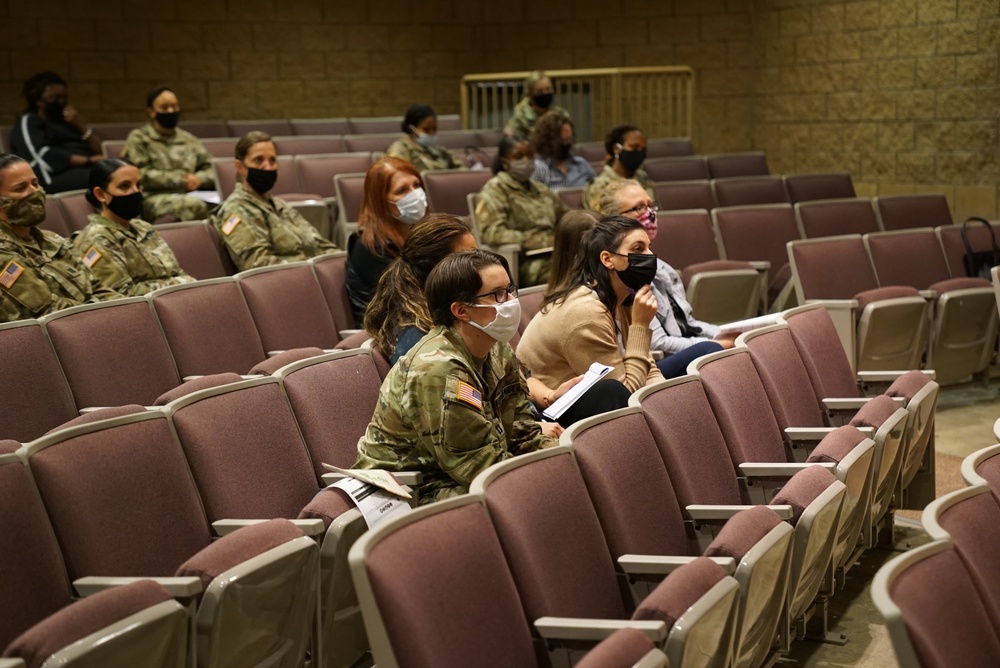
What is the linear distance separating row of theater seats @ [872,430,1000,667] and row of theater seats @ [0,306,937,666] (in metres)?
0.35

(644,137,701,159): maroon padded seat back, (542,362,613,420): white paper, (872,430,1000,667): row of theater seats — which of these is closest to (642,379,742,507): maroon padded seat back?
(542,362,613,420): white paper

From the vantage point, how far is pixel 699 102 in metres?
9.95

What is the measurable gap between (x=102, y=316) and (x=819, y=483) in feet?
6.68

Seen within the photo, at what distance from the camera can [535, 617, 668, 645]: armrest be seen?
1646mm

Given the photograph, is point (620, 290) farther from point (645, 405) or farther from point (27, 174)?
point (27, 174)

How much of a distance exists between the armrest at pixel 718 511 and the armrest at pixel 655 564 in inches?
10.9

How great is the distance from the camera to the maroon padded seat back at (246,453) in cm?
218

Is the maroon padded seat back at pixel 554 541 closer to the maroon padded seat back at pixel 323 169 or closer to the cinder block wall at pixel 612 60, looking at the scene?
the maroon padded seat back at pixel 323 169

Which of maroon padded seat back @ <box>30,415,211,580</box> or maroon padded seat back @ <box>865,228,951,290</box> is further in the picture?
maroon padded seat back @ <box>865,228,951,290</box>

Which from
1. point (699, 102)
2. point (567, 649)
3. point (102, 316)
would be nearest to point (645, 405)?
point (567, 649)

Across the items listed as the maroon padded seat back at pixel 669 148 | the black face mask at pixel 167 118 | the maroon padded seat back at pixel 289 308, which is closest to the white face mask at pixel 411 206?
the maroon padded seat back at pixel 289 308

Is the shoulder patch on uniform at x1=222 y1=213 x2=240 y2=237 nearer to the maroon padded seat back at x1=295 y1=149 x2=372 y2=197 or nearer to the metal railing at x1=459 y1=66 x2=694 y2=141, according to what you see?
the maroon padded seat back at x1=295 y1=149 x2=372 y2=197

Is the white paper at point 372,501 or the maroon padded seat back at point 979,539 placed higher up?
the maroon padded seat back at point 979,539

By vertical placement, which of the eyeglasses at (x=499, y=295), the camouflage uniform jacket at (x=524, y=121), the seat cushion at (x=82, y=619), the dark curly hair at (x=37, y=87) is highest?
the dark curly hair at (x=37, y=87)
